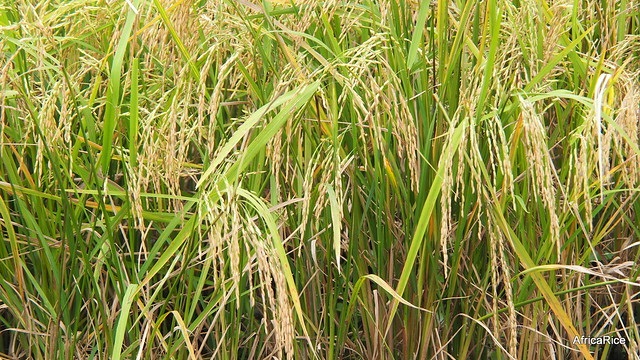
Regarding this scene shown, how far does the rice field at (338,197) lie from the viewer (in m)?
1.27

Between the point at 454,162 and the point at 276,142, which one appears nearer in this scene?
the point at 276,142

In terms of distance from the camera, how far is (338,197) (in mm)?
1241

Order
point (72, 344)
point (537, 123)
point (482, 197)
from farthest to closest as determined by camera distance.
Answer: point (72, 344), point (482, 197), point (537, 123)

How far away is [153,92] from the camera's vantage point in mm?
1629

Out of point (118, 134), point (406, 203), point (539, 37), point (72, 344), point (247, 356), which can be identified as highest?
point (539, 37)

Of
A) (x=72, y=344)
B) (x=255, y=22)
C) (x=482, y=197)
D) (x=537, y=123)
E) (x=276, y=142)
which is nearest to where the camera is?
(x=537, y=123)

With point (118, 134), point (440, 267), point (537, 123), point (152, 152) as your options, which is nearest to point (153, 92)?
point (118, 134)

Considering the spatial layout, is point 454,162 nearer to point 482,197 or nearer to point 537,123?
point 482,197

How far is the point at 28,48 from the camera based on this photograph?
1422 millimetres

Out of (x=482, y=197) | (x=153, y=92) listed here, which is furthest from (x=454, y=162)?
(x=153, y=92)

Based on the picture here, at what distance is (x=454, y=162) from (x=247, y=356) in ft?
1.81

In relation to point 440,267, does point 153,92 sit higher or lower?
higher

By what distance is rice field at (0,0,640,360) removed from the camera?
1273 millimetres

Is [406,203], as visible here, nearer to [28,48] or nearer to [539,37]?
[539,37]
